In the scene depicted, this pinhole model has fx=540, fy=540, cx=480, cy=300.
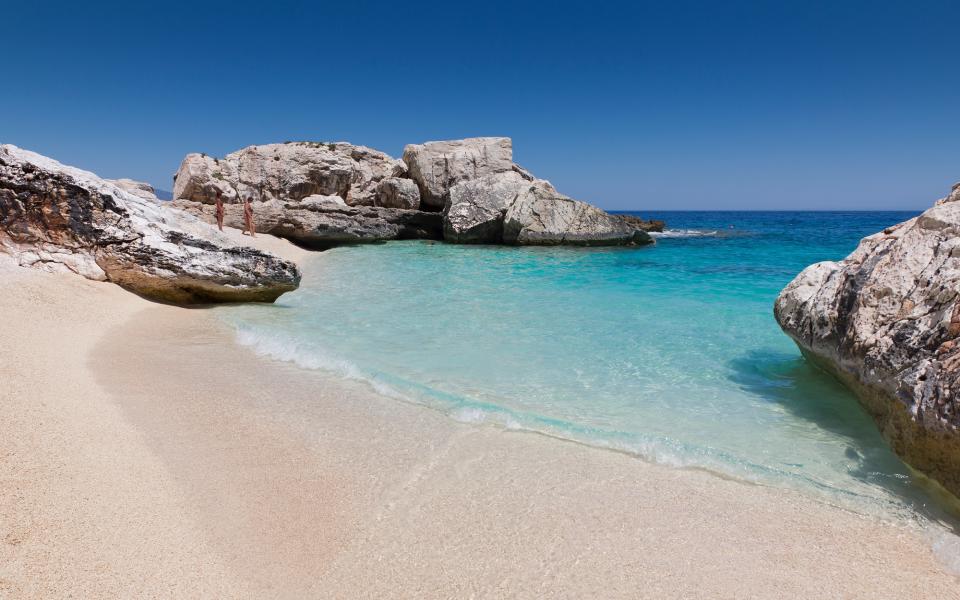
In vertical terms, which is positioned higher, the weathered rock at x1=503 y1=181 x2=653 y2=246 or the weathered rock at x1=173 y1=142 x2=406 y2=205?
the weathered rock at x1=173 y1=142 x2=406 y2=205

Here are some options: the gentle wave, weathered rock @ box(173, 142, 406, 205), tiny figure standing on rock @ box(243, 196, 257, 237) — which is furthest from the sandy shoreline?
weathered rock @ box(173, 142, 406, 205)

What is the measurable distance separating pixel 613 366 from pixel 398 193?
21746 millimetres

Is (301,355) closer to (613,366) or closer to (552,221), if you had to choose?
(613,366)

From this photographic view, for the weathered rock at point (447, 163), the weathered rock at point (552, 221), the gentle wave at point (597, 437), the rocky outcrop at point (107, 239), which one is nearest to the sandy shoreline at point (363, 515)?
the gentle wave at point (597, 437)

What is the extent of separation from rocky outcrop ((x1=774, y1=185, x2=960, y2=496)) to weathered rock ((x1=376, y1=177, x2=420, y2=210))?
75.0 ft

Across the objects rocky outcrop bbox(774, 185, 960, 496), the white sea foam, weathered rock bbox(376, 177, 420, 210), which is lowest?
the white sea foam

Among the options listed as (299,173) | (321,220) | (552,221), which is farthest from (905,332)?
(299,173)

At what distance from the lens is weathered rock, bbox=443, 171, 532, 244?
25.1m

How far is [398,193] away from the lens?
26484 mm

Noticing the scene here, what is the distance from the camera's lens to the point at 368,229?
24.4 metres

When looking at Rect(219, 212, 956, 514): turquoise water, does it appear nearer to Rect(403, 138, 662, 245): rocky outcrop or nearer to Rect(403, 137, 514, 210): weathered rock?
Rect(403, 138, 662, 245): rocky outcrop

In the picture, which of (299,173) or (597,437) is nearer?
(597,437)

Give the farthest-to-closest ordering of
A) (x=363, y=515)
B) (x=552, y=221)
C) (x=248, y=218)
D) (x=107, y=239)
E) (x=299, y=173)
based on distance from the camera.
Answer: (x=299, y=173) → (x=552, y=221) → (x=248, y=218) → (x=107, y=239) → (x=363, y=515)

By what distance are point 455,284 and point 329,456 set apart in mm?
9581
